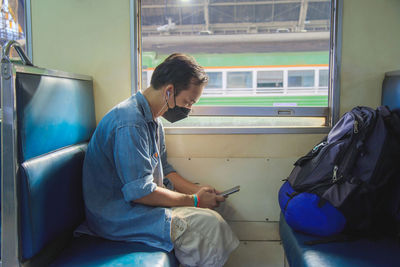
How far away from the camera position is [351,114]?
189cm

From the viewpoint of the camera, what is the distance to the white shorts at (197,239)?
173 cm

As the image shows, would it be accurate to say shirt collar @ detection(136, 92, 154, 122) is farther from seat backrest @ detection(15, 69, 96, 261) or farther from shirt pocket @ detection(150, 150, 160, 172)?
seat backrest @ detection(15, 69, 96, 261)

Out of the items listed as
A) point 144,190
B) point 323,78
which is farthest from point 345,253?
point 323,78

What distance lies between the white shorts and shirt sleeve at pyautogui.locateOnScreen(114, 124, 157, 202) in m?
0.27

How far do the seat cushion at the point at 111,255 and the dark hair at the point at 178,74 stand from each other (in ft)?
2.92

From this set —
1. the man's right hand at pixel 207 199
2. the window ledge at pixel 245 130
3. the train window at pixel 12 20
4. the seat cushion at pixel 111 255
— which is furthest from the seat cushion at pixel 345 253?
the train window at pixel 12 20

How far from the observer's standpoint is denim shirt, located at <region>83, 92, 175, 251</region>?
165 cm

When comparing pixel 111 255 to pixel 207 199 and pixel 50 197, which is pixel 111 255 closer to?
pixel 50 197

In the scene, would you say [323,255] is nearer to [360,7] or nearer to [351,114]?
[351,114]

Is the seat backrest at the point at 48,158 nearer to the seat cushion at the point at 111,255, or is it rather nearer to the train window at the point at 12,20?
the seat cushion at the point at 111,255

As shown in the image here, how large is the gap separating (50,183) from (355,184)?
1.55 meters

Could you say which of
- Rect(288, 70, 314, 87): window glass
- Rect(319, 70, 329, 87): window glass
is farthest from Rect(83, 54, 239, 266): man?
Rect(319, 70, 329, 87): window glass

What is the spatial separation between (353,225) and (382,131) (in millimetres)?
524

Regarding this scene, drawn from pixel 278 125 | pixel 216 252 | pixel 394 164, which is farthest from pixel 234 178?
pixel 394 164
